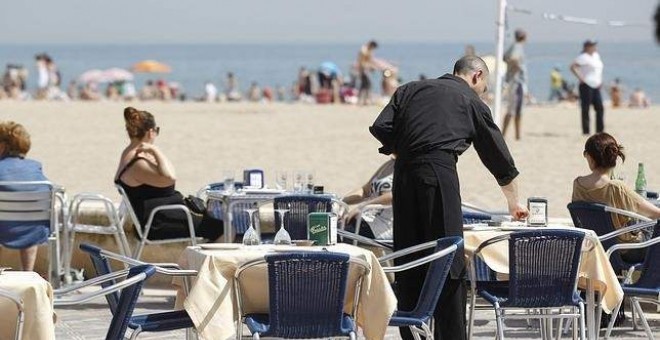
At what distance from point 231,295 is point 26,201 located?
3789mm

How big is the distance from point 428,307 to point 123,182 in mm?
4163

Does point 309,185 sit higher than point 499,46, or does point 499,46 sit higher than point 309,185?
point 499,46

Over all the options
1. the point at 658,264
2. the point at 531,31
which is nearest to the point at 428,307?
the point at 658,264

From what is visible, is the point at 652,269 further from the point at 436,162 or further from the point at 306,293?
the point at 306,293

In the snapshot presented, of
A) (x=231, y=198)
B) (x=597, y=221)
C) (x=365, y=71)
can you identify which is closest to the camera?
(x=597, y=221)

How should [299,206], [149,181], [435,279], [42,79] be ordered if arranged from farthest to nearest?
[42,79] < [149,181] < [299,206] < [435,279]

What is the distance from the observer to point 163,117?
28.4 m

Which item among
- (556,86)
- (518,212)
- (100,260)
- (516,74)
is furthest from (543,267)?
(556,86)

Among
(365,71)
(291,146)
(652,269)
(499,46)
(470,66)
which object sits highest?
(470,66)

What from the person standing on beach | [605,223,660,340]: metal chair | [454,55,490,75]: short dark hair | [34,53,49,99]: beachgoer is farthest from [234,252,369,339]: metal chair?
[34,53,49,99]: beachgoer

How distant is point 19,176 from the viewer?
1003cm

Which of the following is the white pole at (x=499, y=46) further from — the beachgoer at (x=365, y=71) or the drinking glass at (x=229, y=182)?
the beachgoer at (x=365, y=71)

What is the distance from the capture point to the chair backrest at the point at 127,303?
6199mm

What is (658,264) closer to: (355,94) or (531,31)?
(531,31)
